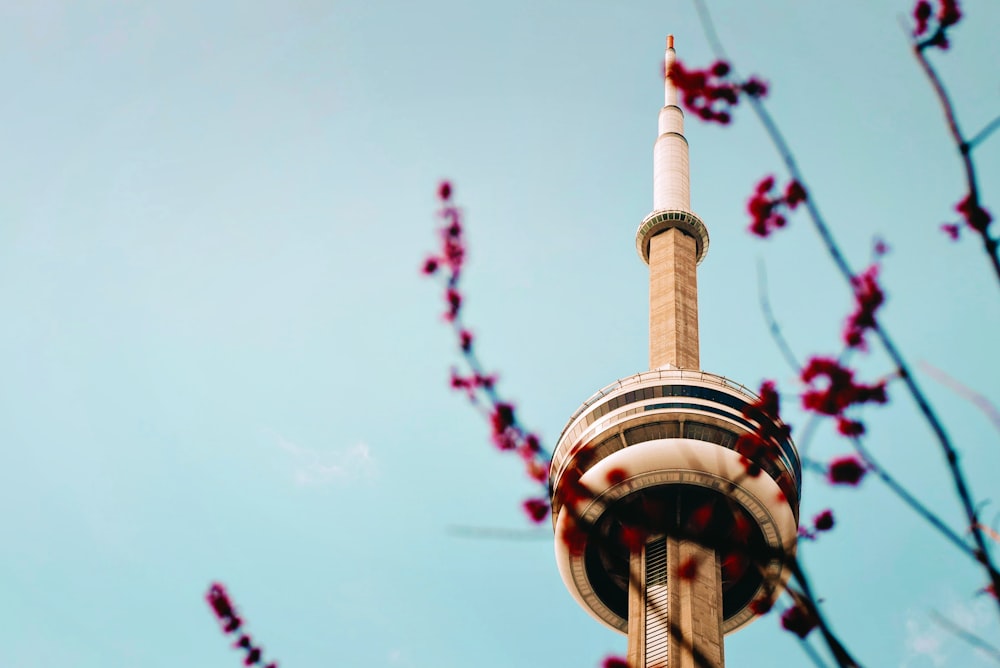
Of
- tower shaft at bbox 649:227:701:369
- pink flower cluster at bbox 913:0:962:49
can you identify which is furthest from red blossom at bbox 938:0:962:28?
tower shaft at bbox 649:227:701:369

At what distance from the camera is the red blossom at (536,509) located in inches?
433

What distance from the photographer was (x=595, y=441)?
54.5 m

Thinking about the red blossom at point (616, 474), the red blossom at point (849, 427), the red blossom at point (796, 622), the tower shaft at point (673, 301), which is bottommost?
the red blossom at point (796, 622)

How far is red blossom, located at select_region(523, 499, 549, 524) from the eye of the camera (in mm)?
11008

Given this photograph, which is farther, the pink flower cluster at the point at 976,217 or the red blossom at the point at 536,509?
the red blossom at the point at 536,509

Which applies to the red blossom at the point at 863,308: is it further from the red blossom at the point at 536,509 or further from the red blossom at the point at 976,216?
the red blossom at the point at 536,509

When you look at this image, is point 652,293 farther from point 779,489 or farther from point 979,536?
point 979,536

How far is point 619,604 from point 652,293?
2051 cm

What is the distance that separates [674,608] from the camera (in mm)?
→ 50500

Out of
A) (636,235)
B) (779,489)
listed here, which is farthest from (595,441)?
(636,235)

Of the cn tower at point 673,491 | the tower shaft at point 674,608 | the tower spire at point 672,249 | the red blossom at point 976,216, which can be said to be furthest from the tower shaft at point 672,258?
the red blossom at point 976,216

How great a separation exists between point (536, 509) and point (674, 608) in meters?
41.7

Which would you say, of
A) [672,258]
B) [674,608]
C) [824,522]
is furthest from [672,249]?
[824,522]

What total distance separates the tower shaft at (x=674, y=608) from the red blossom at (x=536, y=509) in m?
37.2
